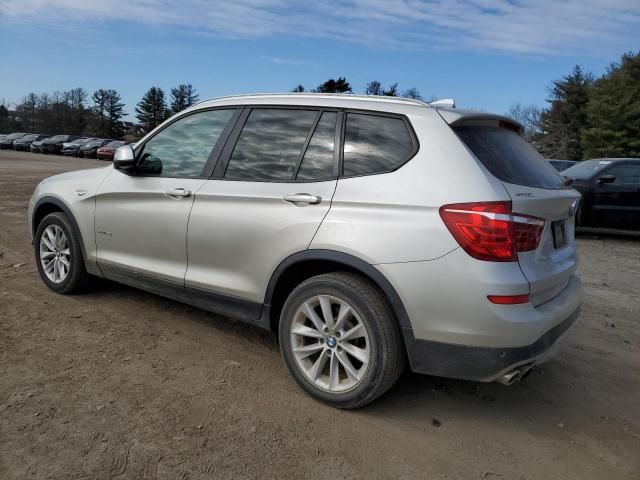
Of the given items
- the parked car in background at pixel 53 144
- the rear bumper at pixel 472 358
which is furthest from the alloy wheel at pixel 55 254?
the parked car in background at pixel 53 144

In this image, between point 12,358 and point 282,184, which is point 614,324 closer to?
point 282,184

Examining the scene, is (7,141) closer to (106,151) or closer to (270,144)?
(106,151)

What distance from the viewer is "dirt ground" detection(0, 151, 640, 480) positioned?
2568 millimetres

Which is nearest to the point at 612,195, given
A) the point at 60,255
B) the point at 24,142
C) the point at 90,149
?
the point at 60,255

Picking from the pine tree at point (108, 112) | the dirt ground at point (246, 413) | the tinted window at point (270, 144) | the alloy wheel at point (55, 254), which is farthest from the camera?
the pine tree at point (108, 112)

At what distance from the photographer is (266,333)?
4.21 metres

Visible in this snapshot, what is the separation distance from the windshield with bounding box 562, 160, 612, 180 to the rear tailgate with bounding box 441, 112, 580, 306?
7.87 meters

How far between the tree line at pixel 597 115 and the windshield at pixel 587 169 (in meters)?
25.5

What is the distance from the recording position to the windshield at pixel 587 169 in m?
10.2

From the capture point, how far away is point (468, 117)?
9.77 ft

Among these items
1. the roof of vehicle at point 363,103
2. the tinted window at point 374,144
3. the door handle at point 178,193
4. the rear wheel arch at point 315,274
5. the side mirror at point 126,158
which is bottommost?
the rear wheel arch at point 315,274

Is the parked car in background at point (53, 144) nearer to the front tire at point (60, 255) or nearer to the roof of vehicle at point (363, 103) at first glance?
the front tire at point (60, 255)

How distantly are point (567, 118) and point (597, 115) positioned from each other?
362 inches

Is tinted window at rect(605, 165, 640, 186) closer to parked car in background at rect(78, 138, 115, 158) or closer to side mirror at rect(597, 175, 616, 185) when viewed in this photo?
side mirror at rect(597, 175, 616, 185)
